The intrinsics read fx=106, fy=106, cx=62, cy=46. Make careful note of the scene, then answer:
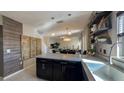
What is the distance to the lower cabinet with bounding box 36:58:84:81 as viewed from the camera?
294cm

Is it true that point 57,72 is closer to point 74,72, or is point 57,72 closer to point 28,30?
point 74,72

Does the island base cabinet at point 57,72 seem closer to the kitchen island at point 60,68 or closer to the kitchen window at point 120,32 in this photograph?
the kitchen island at point 60,68

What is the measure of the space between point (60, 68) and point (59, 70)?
0.24 feet

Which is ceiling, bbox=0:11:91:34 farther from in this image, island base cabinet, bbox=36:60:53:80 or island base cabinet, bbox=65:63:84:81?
island base cabinet, bbox=65:63:84:81

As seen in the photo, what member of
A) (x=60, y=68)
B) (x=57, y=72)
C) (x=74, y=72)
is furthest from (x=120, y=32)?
(x=57, y=72)

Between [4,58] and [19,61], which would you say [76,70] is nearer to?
[4,58]

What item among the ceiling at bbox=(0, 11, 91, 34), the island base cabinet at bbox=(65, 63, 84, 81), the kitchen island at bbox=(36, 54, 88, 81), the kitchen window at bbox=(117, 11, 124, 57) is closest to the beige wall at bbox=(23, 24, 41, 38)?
the ceiling at bbox=(0, 11, 91, 34)

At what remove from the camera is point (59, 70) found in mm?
3174

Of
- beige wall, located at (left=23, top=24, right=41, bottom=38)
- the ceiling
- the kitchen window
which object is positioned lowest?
the kitchen window

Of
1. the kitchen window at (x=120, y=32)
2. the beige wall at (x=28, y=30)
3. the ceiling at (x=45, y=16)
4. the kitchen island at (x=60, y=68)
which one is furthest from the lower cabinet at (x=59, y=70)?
the beige wall at (x=28, y=30)

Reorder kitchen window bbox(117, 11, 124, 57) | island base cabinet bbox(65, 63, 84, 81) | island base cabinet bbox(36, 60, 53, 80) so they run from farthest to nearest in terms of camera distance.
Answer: island base cabinet bbox(36, 60, 53, 80)
island base cabinet bbox(65, 63, 84, 81)
kitchen window bbox(117, 11, 124, 57)

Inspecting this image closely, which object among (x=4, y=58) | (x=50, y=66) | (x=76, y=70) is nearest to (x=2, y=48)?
(x=4, y=58)

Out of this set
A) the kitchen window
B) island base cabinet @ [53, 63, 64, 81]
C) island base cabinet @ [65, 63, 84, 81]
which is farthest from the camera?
island base cabinet @ [53, 63, 64, 81]
